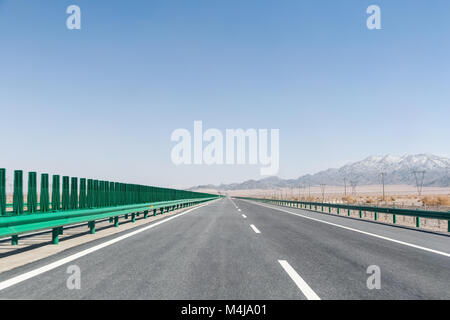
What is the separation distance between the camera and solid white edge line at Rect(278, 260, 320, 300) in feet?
13.3

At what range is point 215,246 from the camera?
25.5ft

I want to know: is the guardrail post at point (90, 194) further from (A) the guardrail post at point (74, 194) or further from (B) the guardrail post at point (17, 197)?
(B) the guardrail post at point (17, 197)

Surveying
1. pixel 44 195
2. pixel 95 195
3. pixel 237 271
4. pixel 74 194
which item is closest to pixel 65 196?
pixel 74 194

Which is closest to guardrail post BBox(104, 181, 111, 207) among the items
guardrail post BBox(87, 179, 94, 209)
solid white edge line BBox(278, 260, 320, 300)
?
guardrail post BBox(87, 179, 94, 209)

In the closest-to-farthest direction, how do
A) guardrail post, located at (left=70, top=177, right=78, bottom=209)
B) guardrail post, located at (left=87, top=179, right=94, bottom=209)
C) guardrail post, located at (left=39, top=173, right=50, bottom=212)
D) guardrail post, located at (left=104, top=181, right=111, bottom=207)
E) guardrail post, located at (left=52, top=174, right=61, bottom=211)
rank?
guardrail post, located at (left=39, top=173, right=50, bottom=212), guardrail post, located at (left=52, top=174, right=61, bottom=211), guardrail post, located at (left=70, top=177, right=78, bottom=209), guardrail post, located at (left=87, top=179, right=94, bottom=209), guardrail post, located at (left=104, top=181, right=111, bottom=207)

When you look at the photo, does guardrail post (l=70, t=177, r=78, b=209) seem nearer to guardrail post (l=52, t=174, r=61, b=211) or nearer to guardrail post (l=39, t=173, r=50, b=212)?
guardrail post (l=52, t=174, r=61, b=211)

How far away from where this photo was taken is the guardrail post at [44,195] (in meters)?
8.38

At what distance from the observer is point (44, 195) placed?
855 centimetres

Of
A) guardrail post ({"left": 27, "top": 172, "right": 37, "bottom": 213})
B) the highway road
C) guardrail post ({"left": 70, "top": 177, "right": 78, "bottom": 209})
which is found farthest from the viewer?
guardrail post ({"left": 70, "top": 177, "right": 78, "bottom": 209})

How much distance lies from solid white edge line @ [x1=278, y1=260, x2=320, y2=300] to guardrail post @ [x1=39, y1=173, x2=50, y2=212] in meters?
6.06

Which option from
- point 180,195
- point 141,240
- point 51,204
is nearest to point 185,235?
point 141,240
